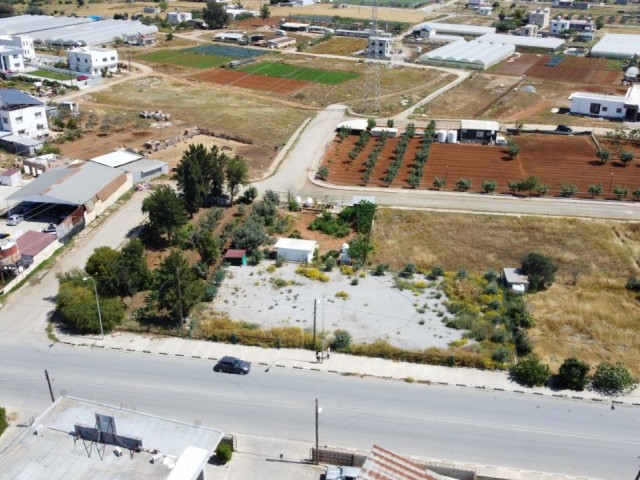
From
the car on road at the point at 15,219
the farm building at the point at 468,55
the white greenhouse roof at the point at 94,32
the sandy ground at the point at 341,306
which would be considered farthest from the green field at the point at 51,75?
the sandy ground at the point at 341,306

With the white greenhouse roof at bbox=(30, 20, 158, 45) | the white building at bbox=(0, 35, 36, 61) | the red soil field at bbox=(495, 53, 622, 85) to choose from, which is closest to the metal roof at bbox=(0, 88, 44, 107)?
the white building at bbox=(0, 35, 36, 61)

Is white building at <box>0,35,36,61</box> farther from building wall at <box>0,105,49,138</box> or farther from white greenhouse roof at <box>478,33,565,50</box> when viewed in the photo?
white greenhouse roof at <box>478,33,565,50</box>

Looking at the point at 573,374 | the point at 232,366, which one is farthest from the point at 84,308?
the point at 573,374

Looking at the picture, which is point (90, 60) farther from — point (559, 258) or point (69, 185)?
point (559, 258)

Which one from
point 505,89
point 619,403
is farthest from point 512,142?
point 619,403

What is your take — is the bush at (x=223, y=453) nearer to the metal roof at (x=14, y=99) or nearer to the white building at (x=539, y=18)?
the metal roof at (x=14, y=99)

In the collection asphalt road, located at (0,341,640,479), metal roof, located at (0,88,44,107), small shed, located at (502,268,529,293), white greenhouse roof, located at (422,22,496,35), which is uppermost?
white greenhouse roof, located at (422,22,496,35)

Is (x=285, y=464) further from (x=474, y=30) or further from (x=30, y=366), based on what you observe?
(x=474, y=30)
